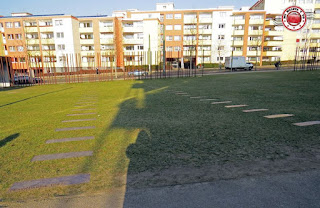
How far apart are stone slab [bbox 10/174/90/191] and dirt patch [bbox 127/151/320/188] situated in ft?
2.04

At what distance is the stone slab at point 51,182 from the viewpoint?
104 inches

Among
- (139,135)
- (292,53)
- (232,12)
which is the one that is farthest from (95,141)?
(292,53)

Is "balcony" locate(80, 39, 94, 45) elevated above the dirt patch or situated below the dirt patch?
above

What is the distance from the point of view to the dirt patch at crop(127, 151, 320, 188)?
104 inches

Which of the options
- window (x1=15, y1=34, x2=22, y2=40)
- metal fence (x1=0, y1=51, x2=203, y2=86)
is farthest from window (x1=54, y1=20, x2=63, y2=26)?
window (x1=15, y1=34, x2=22, y2=40)

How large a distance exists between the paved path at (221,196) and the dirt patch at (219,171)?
12cm

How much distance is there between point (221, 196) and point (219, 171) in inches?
23.2

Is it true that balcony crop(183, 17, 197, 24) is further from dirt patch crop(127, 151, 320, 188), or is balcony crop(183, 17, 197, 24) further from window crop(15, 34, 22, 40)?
dirt patch crop(127, 151, 320, 188)

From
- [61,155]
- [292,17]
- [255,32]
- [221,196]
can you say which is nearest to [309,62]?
[292,17]

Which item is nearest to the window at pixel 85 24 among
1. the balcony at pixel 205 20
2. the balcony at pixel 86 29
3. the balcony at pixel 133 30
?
the balcony at pixel 86 29

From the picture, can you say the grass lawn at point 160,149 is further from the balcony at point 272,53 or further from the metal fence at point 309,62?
the balcony at point 272,53

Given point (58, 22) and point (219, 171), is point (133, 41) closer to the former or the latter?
point (58, 22)

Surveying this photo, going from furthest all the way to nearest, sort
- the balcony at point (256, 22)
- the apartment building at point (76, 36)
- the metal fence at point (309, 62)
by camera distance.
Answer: the balcony at point (256, 22), the apartment building at point (76, 36), the metal fence at point (309, 62)

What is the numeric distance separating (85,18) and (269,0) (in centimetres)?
4760
